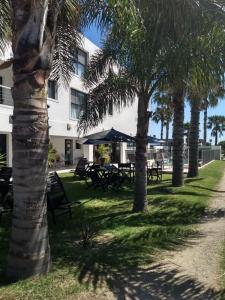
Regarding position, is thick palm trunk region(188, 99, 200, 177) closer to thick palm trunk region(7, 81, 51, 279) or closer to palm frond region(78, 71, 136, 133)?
palm frond region(78, 71, 136, 133)

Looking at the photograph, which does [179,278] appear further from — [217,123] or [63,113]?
[217,123]

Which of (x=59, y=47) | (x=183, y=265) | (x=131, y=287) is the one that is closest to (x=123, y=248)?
(x=183, y=265)

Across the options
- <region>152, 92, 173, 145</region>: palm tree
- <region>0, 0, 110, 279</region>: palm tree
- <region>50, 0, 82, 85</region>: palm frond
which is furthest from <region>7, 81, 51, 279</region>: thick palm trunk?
<region>152, 92, 173, 145</region>: palm tree

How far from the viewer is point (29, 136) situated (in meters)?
5.19

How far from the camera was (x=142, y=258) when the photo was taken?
21.0 feet

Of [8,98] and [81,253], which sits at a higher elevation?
[8,98]

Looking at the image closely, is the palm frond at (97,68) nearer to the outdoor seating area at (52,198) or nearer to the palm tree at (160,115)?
the outdoor seating area at (52,198)

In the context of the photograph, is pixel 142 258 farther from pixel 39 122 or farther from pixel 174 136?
pixel 174 136

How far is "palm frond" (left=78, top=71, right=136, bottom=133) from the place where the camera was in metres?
10.8

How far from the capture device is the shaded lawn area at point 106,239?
16.9 ft

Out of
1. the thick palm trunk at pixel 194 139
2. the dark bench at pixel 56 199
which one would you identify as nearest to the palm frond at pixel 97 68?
the dark bench at pixel 56 199

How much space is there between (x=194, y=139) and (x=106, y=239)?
13.3m

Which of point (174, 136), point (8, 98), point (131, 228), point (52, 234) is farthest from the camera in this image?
→ point (8, 98)

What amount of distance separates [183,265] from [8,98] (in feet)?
58.6
